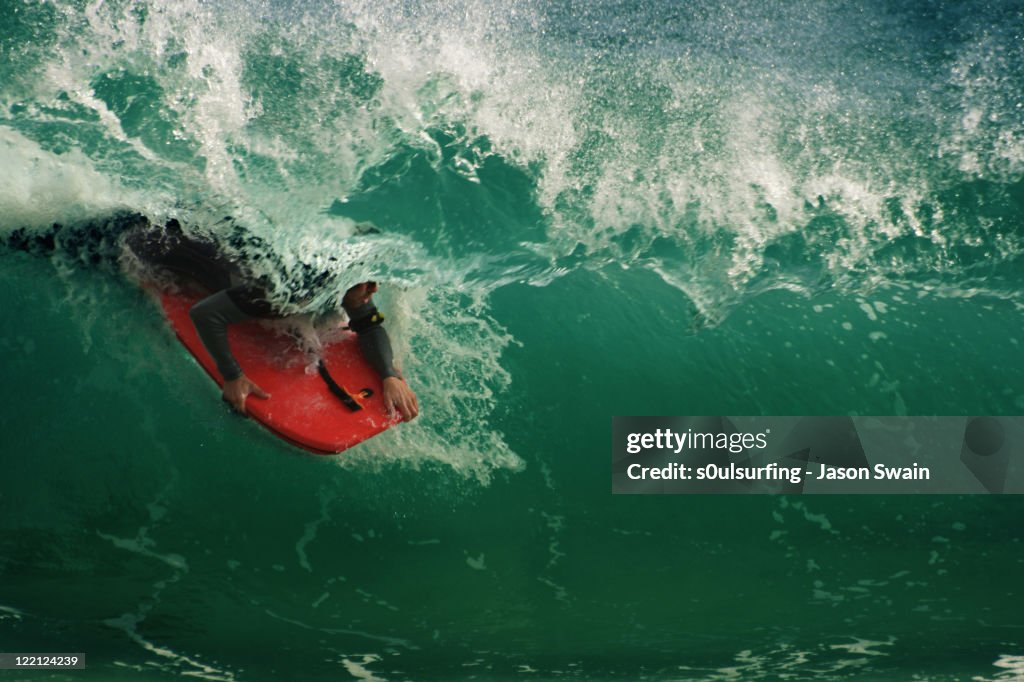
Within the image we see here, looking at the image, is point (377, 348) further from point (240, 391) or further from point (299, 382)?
point (240, 391)

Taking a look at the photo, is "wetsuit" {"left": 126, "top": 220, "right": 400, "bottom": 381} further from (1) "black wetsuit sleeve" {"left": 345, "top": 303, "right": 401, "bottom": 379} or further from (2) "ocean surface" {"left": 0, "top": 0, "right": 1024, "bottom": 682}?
(2) "ocean surface" {"left": 0, "top": 0, "right": 1024, "bottom": 682}

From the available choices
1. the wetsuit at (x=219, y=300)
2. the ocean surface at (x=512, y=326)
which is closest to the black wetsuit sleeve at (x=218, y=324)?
the wetsuit at (x=219, y=300)

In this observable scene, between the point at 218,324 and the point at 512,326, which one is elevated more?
the point at 512,326

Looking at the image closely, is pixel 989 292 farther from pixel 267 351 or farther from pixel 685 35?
pixel 267 351

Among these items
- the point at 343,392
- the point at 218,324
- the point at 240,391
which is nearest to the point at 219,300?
the point at 218,324

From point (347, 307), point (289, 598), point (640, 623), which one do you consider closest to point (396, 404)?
point (347, 307)

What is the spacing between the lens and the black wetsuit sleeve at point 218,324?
113 inches

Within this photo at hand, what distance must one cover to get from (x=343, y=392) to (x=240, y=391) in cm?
41

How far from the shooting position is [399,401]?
313cm

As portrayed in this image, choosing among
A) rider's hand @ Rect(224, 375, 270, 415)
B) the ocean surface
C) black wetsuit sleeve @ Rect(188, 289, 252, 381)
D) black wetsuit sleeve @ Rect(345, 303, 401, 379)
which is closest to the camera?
black wetsuit sleeve @ Rect(188, 289, 252, 381)

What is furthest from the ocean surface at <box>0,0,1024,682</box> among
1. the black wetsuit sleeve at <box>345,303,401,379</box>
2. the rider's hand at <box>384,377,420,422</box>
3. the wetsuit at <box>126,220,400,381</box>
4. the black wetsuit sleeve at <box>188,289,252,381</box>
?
the rider's hand at <box>384,377,420,422</box>

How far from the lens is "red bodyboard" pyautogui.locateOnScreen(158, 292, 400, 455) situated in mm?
3059

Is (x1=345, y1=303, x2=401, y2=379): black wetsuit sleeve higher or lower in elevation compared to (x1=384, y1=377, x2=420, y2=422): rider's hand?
higher

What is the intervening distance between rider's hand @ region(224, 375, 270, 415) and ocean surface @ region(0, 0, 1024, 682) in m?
0.41
